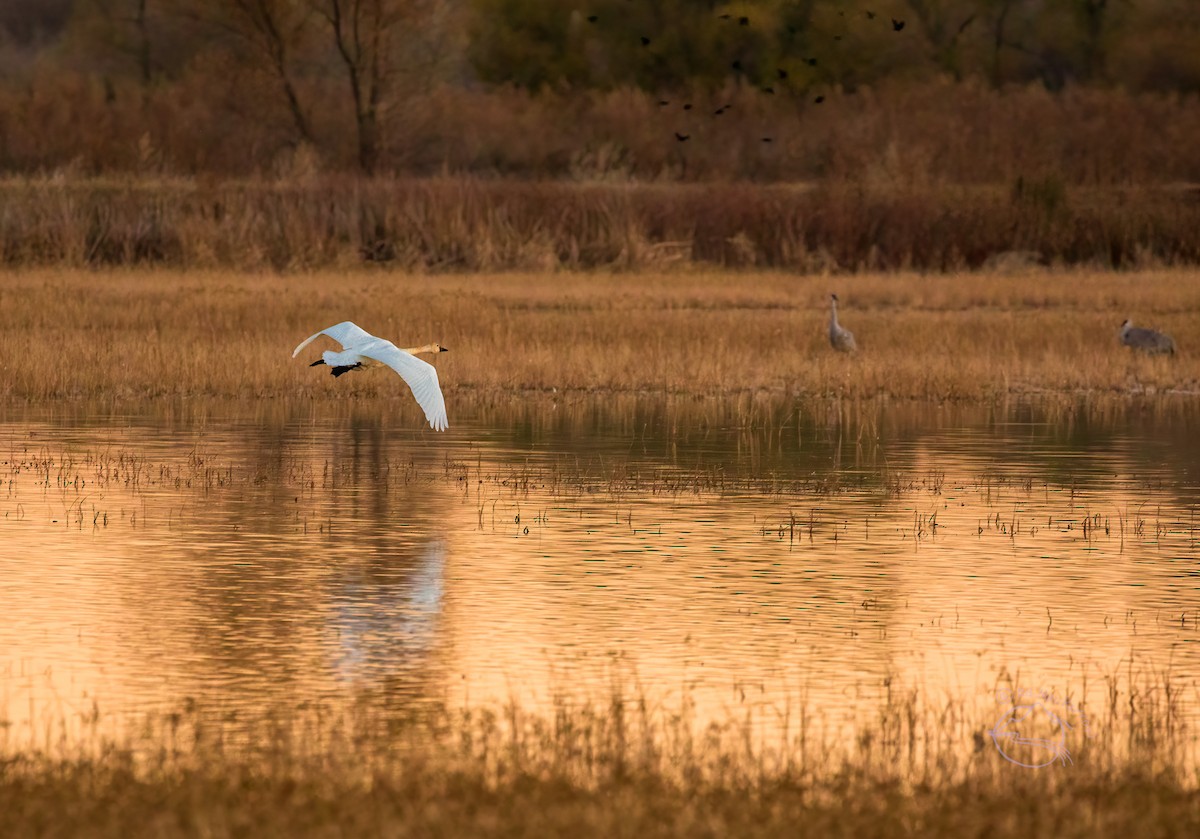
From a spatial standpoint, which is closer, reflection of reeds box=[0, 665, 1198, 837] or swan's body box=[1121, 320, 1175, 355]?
reflection of reeds box=[0, 665, 1198, 837]

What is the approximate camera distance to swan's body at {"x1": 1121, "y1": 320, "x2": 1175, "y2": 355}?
27578mm

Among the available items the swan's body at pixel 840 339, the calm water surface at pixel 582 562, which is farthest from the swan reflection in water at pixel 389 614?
the swan's body at pixel 840 339

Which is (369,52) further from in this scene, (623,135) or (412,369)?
(412,369)

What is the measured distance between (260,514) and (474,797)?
795cm

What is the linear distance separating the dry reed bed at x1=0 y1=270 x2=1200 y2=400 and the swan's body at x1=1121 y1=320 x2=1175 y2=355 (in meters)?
0.17

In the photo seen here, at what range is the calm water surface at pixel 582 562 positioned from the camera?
1032cm

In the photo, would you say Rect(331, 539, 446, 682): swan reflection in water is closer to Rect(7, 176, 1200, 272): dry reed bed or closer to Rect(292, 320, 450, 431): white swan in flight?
Rect(292, 320, 450, 431): white swan in flight

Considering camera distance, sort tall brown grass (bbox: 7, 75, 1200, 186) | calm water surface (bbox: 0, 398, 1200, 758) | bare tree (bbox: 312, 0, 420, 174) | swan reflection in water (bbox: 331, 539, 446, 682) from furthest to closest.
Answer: bare tree (bbox: 312, 0, 420, 174) < tall brown grass (bbox: 7, 75, 1200, 186) < swan reflection in water (bbox: 331, 539, 446, 682) < calm water surface (bbox: 0, 398, 1200, 758)

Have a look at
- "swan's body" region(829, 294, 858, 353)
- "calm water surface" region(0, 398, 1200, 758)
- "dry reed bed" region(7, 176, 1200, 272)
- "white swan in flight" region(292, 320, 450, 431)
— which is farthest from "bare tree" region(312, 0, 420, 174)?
"white swan in flight" region(292, 320, 450, 431)

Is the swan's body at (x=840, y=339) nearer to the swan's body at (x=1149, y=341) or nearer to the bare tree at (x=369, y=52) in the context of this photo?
the swan's body at (x=1149, y=341)

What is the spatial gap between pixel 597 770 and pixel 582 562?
17.1 ft

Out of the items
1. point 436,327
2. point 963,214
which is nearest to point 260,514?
point 436,327

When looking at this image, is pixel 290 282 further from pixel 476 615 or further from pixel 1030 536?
pixel 476 615

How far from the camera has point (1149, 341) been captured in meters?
27.6
